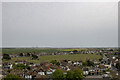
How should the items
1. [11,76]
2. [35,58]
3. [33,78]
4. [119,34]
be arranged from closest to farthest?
[119,34] < [11,76] < [33,78] < [35,58]

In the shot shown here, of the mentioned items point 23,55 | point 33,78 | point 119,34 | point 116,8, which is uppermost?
point 116,8

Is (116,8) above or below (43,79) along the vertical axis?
above

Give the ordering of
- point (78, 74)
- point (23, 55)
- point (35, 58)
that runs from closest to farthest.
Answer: point (78, 74) → point (35, 58) → point (23, 55)

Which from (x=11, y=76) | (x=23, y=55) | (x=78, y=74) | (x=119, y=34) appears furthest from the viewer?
(x=23, y=55)

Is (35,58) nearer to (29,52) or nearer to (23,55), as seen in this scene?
(29,52)

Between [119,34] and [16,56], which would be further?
[16,56]

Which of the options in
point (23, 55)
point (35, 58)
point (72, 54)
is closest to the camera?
point (35, 58)

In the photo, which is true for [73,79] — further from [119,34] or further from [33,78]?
[119,34]

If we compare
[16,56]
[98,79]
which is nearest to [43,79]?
[98,79]

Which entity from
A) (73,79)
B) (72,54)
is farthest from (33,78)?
(72,54)
